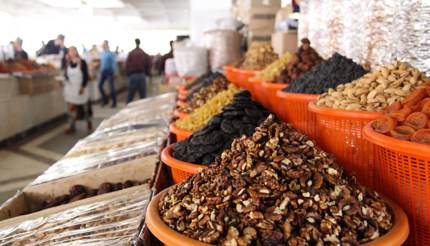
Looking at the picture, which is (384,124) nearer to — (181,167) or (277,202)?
(277,202)

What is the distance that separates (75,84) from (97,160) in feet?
15.4

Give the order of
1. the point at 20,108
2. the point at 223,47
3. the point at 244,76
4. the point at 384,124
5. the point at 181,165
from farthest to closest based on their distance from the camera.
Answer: the point at 20,108 < the point at 223,47 < the point at 244,76 < the point at 181,165 < the point at 384,124

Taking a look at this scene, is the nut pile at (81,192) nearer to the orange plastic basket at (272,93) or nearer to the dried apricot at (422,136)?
the orange plastic basket at (272,93)

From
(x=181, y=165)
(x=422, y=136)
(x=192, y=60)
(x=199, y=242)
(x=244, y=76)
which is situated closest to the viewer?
(x=199, y=242)

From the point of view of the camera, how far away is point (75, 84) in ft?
23.2

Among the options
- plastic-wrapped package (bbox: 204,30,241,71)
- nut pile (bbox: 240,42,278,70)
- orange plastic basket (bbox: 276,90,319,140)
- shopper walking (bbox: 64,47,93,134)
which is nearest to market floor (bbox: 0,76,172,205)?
shopper walking (bbox: 64,47,93,134)

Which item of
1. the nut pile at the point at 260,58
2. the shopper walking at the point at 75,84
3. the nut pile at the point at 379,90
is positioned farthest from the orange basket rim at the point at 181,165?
the shopper walking at the point at 75,84

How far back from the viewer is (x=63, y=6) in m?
17.8

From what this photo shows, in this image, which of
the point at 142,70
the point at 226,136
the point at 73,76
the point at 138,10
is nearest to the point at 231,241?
the point at 226,136

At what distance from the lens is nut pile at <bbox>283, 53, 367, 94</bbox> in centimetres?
193

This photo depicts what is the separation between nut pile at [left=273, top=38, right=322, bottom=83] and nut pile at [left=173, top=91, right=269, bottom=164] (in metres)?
0.52

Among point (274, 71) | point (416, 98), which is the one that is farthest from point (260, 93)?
point (416, 98)

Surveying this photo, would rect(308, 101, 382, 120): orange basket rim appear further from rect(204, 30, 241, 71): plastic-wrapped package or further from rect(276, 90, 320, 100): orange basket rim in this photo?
rect(204, 30, 241, 71): plastic-wrapped package

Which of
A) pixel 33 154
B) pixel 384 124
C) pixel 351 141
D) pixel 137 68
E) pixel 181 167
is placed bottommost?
pixel 33 154
